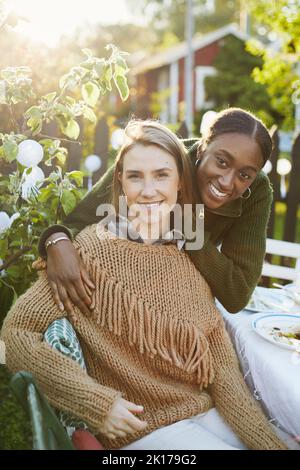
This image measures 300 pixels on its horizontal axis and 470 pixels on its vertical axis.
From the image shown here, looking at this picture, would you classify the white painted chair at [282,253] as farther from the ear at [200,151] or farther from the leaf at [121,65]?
the leaf at [121,65]

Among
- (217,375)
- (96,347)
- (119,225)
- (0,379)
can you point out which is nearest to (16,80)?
(119,225)

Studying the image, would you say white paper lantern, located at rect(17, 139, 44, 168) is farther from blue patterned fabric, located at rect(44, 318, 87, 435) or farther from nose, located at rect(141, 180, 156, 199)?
A: blue patterned fabric, located at rect(44, 318, 87, 435)

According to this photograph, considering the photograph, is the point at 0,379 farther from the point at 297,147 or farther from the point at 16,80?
the point at 297,147

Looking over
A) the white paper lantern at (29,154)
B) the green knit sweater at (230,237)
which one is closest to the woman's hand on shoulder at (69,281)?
the green knit sweater at (230,237)

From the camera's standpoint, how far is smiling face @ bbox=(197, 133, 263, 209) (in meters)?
2.15

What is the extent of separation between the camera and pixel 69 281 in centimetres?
187

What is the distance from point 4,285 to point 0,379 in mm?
1362

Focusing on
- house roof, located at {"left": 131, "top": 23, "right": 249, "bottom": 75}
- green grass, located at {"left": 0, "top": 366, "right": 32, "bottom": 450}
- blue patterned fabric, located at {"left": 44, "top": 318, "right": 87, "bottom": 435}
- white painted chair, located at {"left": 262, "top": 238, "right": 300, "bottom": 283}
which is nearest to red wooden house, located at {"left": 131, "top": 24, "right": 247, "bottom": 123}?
house roof, located at {"left": 131, "top": 23, "right": 249, "bottom": 75}

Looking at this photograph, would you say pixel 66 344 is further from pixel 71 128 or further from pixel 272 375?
pixel 71 128

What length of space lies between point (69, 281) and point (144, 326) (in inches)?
10.9

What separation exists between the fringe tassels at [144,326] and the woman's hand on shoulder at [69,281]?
30mm

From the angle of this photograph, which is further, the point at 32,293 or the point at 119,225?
the point at 119,225

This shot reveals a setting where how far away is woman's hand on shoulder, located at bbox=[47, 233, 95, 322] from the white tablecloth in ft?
1.97
